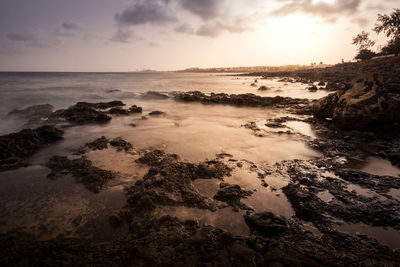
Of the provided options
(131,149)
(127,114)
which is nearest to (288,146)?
(131,149)

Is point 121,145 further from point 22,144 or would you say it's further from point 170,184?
point 170,184

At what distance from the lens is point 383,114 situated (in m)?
5.42

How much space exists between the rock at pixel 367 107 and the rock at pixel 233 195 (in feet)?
16.3

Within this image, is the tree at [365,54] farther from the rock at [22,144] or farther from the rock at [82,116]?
the rock at [22,144]

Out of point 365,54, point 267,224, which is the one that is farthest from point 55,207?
point 365,54

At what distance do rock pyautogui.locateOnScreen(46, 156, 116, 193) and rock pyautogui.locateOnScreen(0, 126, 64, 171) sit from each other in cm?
73

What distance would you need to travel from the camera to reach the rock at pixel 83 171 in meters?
3.32

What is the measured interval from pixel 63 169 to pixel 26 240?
74.3 inches

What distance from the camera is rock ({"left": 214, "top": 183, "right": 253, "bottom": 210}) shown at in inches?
108

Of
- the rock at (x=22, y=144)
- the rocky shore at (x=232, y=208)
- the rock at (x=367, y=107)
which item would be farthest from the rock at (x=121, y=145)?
the rock at (x=367, y=107)

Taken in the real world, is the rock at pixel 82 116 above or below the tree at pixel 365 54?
below

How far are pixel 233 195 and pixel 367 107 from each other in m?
5.58

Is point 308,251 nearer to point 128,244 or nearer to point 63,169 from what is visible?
point 128,244

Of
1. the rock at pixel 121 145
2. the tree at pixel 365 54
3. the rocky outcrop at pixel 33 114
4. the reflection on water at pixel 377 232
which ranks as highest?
the tree at pixel 365 54
